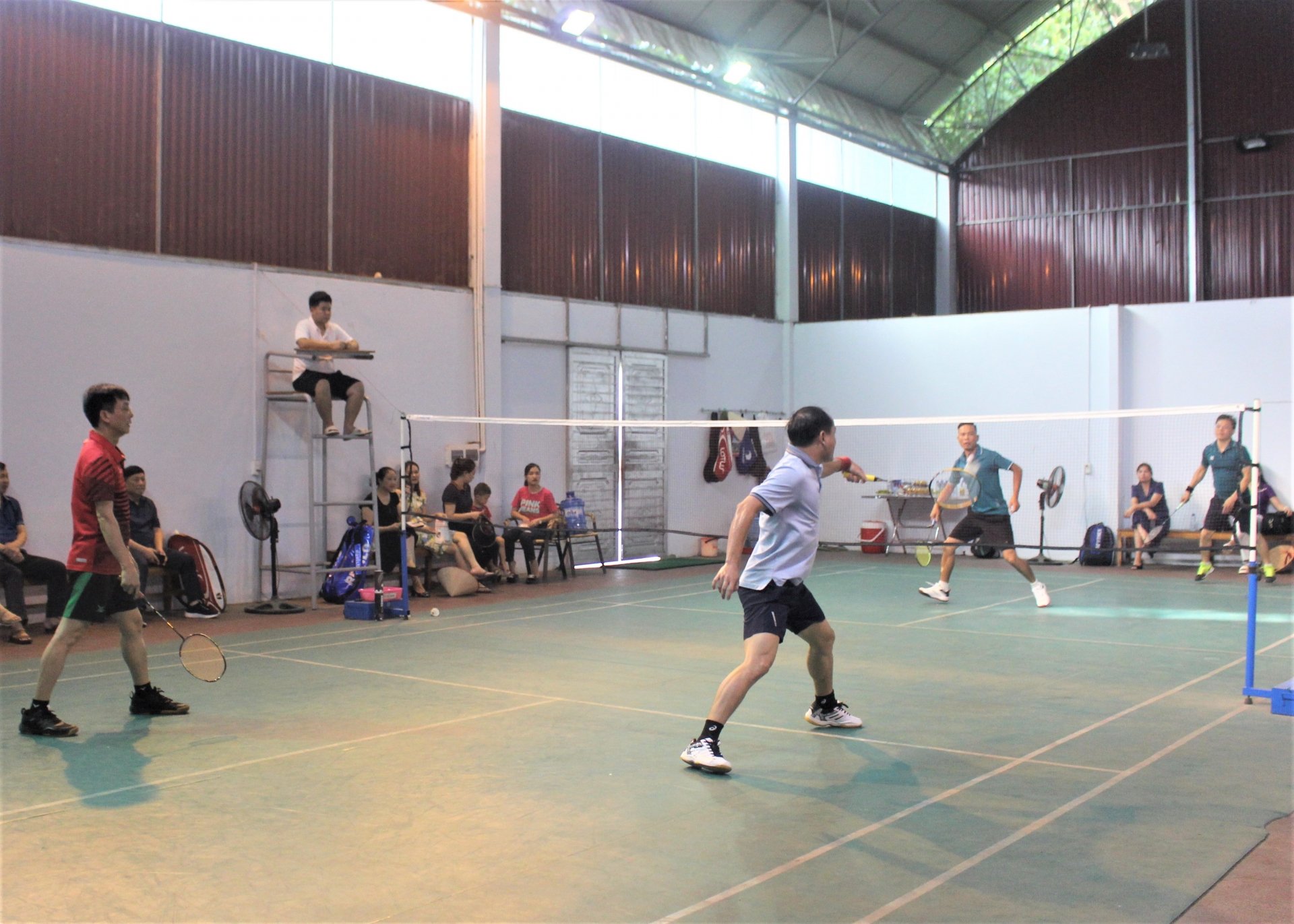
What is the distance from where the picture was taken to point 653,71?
2014cm

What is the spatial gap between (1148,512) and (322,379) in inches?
503

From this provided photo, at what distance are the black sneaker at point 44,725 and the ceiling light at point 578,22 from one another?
13148 mm

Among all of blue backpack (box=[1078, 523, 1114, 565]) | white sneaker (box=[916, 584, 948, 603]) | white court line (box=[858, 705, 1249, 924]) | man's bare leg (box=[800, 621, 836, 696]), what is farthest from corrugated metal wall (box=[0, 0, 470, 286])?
white court line (box=[858, 705, 1249, 924])

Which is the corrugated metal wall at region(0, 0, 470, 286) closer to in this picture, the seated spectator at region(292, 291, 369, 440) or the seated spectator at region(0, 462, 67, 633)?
the seated spectator at region(292, 291, 369, 440)

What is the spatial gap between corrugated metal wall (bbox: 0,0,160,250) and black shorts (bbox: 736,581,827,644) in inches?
381

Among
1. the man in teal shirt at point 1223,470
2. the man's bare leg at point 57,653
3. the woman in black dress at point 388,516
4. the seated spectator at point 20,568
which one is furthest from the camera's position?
the man in teal shirt at point 1223,470

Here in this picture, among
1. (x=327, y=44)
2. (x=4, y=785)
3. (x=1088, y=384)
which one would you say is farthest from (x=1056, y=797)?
(x=1088, y=384)

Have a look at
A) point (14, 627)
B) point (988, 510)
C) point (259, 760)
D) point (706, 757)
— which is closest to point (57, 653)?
point (259, 760)

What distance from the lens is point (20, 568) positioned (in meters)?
11.6

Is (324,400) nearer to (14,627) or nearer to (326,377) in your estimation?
(326,377)

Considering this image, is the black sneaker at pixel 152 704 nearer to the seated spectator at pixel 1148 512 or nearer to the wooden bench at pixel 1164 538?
the wooden bench at pixel 1164 538

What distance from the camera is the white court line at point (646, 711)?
6.73 metres

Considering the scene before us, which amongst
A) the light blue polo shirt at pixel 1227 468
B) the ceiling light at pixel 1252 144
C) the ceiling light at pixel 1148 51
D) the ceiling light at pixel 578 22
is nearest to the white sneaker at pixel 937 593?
the light blue polo shirt at pixel 1227 468

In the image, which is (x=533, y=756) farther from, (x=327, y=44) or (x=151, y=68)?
(x=327, y=44)
